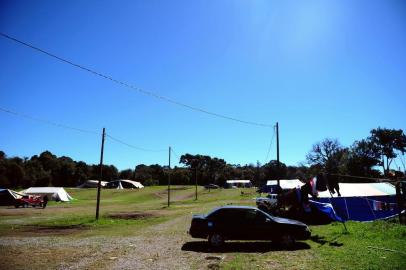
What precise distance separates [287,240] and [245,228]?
1772mm

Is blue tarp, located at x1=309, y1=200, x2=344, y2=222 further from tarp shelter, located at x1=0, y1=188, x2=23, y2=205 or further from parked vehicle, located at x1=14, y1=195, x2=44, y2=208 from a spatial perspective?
tarp shelter, located at x1=0, y1=188, x2=23, y2=205

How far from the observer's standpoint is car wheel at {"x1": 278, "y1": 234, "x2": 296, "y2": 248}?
1461 centimetres

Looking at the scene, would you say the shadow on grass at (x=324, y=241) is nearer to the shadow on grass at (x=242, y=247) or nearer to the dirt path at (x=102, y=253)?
the shadow on grass at (x=242, y=247)

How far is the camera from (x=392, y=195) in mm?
28031

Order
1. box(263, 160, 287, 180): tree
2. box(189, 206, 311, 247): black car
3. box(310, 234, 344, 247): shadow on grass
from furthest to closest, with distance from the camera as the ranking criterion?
box(263, 160, 287, 180): tree, box(310, 234, 344, 247): shadow on grass, box(189, 206, 311, 247): black car

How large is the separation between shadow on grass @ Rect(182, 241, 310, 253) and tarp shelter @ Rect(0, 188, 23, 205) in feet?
143

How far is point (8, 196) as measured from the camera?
51031mm

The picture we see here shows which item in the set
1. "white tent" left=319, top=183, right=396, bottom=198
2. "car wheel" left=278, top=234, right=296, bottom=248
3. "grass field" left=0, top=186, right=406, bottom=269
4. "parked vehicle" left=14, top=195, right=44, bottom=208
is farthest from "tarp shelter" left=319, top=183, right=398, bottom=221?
"parked vehicle" left=14, top=195, right=44, bottom=208

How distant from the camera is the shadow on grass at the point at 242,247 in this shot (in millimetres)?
14196

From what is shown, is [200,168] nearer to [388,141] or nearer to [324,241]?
[388,141]

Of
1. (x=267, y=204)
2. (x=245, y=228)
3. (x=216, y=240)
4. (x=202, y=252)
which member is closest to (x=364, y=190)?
(x=267, y=204)

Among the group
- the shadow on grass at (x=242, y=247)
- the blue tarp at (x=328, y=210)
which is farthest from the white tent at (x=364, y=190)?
the shadow on grass at (x=242, y=247)

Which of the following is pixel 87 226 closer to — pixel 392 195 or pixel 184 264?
pixel 184 264

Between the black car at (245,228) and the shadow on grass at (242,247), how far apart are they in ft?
1.04
